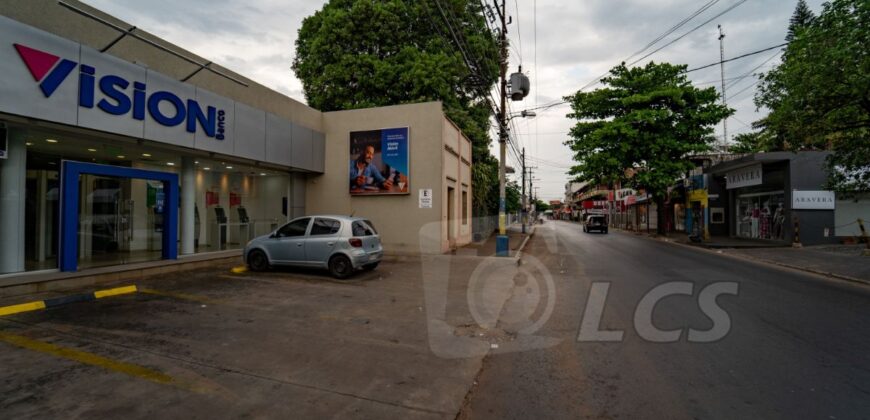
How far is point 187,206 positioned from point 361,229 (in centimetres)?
583

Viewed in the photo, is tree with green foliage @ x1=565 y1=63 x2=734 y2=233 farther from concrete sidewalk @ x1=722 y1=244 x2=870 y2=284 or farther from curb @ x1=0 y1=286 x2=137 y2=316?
curb @ x1=0 y1=286 x2=137 y2=316

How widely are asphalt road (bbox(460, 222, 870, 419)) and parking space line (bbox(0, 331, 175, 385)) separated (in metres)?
3.21

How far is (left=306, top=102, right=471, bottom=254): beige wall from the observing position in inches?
620

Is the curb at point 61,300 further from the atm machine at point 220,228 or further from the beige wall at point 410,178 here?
the beige wall at point 410,178

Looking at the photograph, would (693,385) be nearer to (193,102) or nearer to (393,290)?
(393,290)

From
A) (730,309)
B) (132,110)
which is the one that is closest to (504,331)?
(730,309)

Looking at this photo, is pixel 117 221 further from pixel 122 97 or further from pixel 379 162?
pixel 379 162

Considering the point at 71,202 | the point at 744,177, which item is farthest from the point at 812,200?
the point at 71,202

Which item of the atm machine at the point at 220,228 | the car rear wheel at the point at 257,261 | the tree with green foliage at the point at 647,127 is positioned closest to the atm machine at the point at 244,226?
the atm machine at the point at 220,228

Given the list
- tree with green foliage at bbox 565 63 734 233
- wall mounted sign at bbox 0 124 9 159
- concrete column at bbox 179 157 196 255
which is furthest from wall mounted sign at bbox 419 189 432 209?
tree with green foliage at bbox 565 63 734 233

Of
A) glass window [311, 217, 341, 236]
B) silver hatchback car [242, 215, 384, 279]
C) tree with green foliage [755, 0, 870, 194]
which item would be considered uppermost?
tree with green foliage [755, 0, 870, 194]

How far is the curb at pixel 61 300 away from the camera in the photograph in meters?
6.39

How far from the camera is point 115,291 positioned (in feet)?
26.1

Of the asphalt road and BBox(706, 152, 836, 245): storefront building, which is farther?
BBox(706, 152, 836, 245): storefront building
